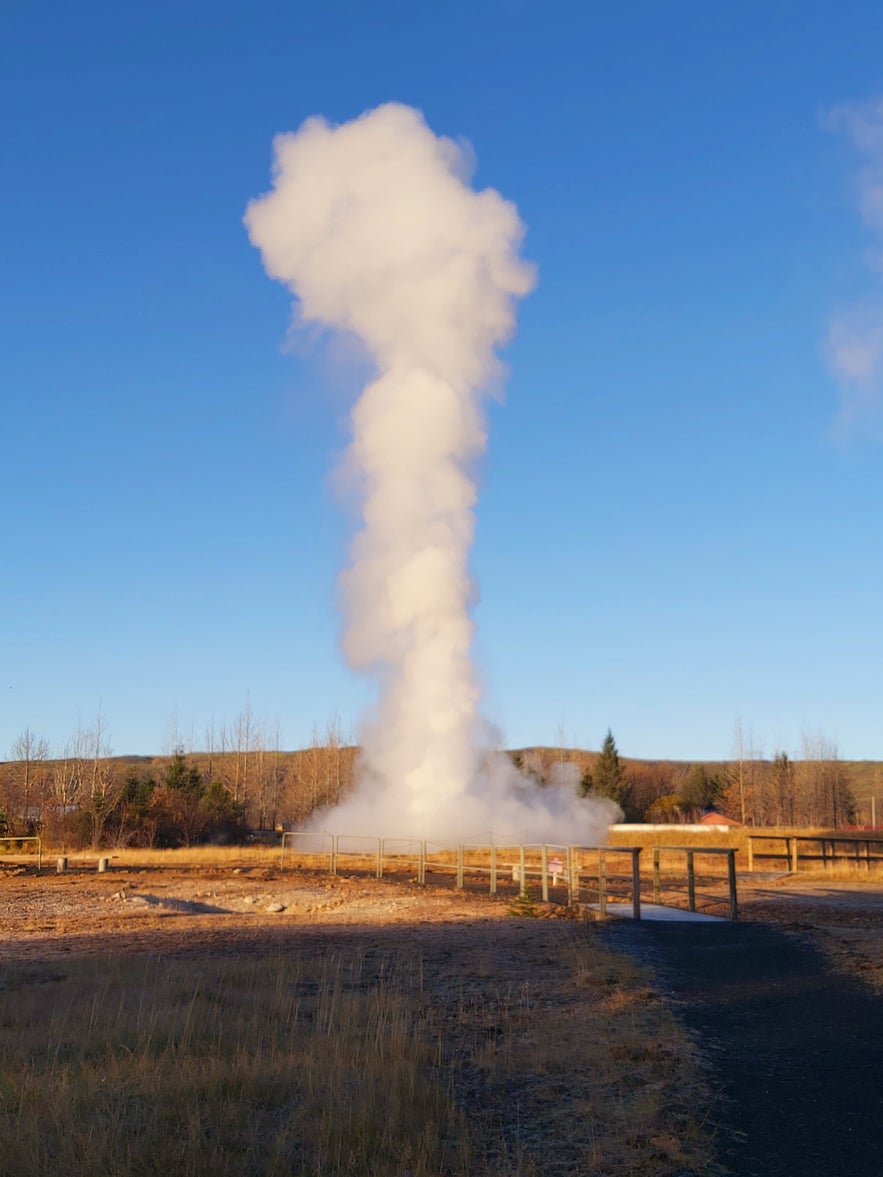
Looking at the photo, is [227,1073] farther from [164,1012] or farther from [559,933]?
[559,933]

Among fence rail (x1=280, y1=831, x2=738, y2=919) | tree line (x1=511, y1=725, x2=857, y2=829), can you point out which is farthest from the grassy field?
tree line (x1=511, y1=725, x2=857, y2=829)

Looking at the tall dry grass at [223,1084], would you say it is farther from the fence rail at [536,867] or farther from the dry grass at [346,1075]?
the fence rail at [536,867]

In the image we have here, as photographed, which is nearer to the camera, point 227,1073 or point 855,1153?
point 855,1153

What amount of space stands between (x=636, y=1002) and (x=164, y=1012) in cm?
436

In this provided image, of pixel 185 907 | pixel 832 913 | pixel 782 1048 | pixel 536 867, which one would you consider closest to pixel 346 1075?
pixel 782 1048

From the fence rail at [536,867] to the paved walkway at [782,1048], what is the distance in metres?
2.99

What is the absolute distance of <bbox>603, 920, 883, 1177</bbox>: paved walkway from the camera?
5953mm

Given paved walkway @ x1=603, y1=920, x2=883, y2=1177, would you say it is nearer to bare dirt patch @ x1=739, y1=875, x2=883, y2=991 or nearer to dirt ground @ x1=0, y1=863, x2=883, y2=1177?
dirt ground @ x1=0, y1=863, x2=883, y2=1177

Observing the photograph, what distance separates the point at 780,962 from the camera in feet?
41.8

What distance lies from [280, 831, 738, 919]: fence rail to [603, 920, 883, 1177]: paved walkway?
2.99 m

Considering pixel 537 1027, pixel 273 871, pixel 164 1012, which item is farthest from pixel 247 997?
pixel 273 871

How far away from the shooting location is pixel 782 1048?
8359 millimetres

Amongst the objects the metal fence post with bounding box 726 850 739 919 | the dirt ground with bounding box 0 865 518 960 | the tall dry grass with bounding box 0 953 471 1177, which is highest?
the metal fence post with bounding box 726 850 739 919

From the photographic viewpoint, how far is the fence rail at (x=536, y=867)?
18.0 metres
